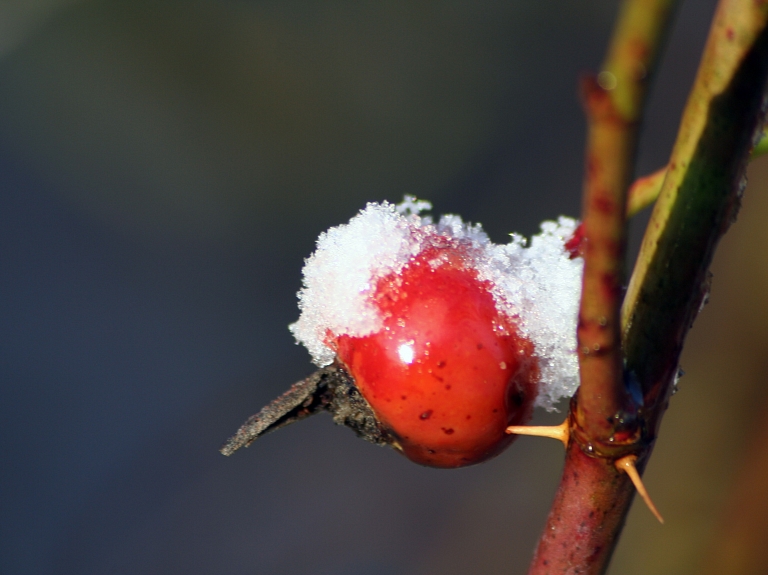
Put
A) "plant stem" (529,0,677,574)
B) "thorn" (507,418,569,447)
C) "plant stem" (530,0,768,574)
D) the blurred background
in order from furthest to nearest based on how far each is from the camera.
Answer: the blurred background
"thorn" (507,418,569,447)
"plant stem" (530,0,768,574)
"plant stem" (529,0,677,574)

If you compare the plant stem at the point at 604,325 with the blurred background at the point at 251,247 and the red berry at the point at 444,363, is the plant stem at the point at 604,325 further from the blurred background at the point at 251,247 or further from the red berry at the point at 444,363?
the blurred background at the point at 251,247

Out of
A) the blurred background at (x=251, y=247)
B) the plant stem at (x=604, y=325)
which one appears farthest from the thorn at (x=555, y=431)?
the blurred background at (x=251, y=247)

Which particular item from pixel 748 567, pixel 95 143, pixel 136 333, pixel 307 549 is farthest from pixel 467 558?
pixel 95 143

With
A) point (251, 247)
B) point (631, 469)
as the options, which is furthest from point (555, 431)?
point (251, 247)

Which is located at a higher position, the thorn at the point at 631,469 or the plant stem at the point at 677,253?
the plant stem at the point at 677,253

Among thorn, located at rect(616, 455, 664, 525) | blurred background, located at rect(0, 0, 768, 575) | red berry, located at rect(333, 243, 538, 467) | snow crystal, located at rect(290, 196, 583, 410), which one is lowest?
thorn, located at rect(616, 455, 664, 525)

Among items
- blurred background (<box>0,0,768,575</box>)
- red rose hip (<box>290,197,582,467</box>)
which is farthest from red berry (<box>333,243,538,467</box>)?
blurred background (<box>0,0,768,575</box>)

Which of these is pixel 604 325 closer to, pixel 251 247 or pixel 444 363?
pixel 444 363

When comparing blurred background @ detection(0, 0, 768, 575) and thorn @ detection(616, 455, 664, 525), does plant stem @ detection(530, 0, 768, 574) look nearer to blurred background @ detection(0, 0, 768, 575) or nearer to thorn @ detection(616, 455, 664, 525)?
thorn @ detection(616, 455, 664, 525)
